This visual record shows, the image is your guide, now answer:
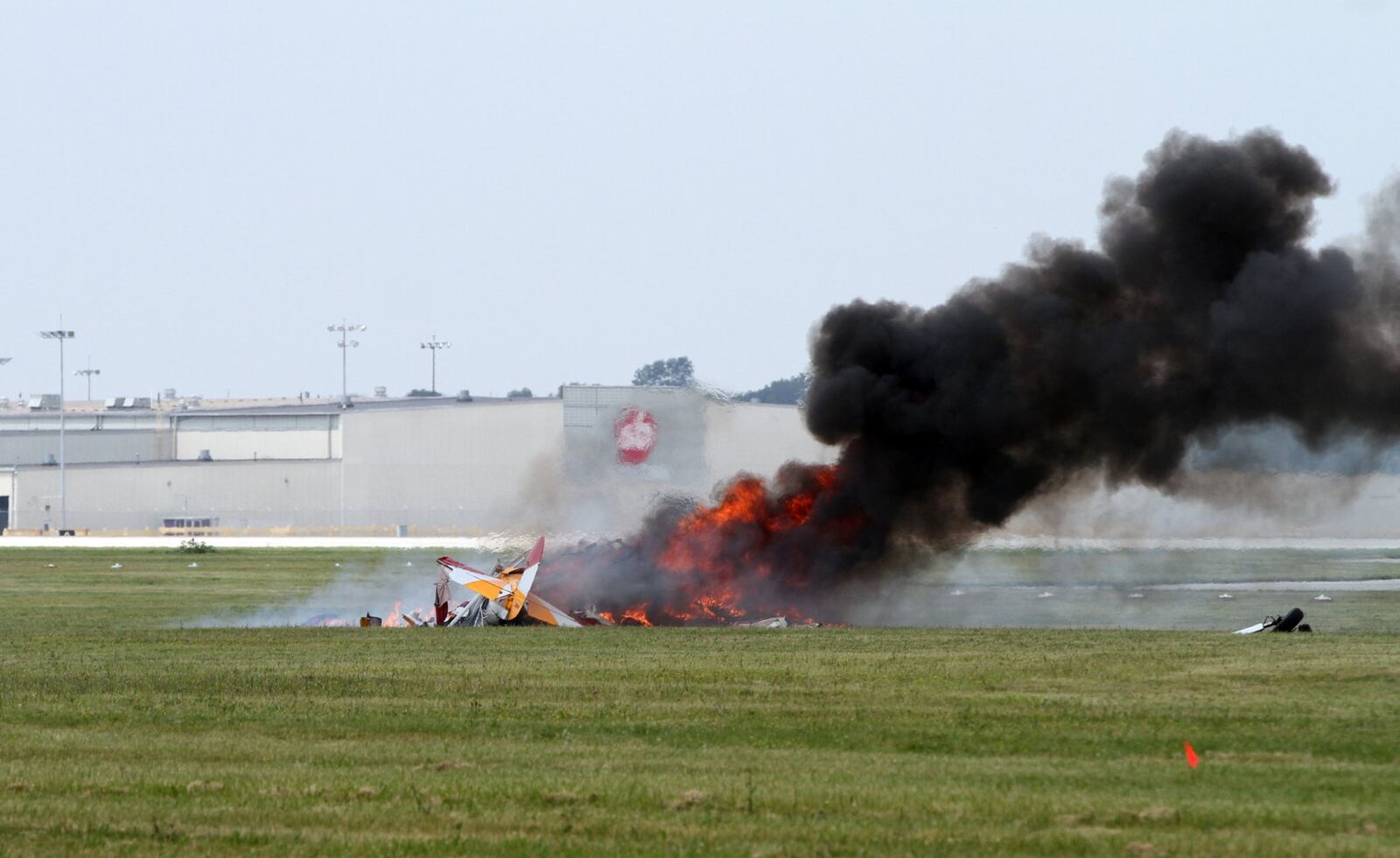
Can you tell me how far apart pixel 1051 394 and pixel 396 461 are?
71.4 meters

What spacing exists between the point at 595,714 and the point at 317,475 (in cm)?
9836

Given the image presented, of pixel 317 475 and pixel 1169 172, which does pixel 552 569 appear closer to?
pixel 1169 172

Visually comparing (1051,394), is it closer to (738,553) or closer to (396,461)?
(738,553)

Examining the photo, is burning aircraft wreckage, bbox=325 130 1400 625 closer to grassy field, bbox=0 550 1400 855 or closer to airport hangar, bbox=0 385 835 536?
airport hangar, bbox=0 385 835 536

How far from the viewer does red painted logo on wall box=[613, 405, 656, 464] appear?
46594 mm

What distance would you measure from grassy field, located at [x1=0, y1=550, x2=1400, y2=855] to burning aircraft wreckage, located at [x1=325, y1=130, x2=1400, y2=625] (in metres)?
9.03

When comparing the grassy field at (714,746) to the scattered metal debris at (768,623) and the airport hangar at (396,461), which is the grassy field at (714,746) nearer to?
the scattered metal debris at (768,623)

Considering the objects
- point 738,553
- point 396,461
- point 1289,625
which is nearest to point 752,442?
point 738,553

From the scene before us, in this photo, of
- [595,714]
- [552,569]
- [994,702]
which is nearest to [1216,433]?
[552,569]

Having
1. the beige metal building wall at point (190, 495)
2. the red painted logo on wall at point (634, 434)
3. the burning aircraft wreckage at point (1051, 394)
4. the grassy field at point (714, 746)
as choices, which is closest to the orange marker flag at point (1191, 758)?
the grassy field at point (714, 746)

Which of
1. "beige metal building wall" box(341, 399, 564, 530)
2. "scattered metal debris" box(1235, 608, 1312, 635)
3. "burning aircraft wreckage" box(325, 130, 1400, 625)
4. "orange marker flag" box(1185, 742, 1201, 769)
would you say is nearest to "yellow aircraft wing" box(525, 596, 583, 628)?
"burning aircraft wreckage" box(325, 130, 1400, 625)

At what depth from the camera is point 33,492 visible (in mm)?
129000

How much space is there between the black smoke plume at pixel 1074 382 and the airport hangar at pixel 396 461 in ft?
6.41

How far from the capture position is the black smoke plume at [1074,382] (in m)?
41.3
